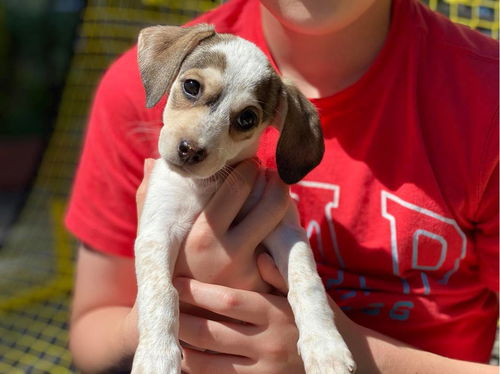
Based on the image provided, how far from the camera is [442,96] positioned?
8.07 ft

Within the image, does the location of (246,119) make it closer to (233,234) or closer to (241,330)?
(233,234)

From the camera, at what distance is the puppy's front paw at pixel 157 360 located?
195 cm

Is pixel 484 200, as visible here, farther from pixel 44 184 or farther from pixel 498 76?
pixel 44 184

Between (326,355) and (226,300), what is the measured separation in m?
0.41

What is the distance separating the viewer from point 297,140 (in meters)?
2.21

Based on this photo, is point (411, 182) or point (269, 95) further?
point (411, 182)

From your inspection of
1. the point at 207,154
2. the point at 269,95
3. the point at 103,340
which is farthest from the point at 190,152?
the point at 103,340

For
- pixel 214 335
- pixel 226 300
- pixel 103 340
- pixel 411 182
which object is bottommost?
pixel 103 340

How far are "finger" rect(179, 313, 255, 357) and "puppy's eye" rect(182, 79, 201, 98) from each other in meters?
0.74

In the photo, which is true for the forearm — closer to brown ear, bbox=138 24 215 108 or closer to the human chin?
brown ear, bbox=138 24 215 108

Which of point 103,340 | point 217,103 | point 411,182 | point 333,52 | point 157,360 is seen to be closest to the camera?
point 157,360

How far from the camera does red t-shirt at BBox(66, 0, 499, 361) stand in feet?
7.96

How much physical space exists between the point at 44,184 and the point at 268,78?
291cm

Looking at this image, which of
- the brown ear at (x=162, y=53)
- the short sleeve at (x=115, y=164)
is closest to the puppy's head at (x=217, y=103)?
the brown ear at (x=162, y=53)
